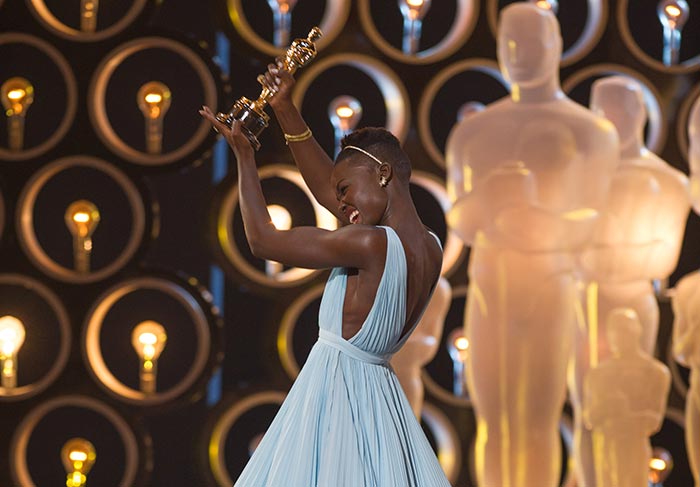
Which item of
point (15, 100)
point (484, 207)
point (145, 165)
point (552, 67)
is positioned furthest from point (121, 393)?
point (552, 67)

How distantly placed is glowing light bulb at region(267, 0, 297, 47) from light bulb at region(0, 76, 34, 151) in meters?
0.95

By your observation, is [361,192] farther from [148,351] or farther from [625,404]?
[148,351]

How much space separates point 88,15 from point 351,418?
278 cm

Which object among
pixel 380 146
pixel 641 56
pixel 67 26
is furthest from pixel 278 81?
pixel 641 56

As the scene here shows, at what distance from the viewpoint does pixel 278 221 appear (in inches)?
187

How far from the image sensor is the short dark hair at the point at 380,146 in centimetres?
262

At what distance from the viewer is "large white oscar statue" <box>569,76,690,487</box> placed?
4473mm

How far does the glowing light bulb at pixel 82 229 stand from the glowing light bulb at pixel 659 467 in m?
2.19

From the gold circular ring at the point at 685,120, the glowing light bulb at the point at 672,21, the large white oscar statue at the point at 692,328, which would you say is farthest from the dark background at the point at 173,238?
the gold circular ring at the point at 685,120

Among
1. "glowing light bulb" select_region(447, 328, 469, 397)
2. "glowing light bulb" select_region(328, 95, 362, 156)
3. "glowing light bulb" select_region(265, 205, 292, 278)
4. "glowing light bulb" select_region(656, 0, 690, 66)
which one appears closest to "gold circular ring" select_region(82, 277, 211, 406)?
"glowing light bulb" select_region(265, 205, 292, 278)

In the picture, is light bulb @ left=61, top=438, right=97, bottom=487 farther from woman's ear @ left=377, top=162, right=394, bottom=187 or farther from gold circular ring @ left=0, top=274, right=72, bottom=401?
woman's ear @ left=377, top=162, right=394, bottom=187

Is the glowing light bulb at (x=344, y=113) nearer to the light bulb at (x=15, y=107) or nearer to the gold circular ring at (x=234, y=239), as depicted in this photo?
the gold circular ring at (x=234, y=239)

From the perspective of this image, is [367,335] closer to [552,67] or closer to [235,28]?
[552,67]

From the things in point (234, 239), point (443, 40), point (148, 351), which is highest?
point (443, 40)
